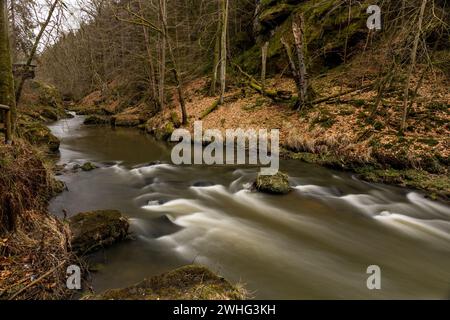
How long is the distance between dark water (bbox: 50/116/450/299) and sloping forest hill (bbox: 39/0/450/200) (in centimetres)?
127

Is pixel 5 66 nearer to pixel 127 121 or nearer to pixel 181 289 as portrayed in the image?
Answer: pixel 181 289

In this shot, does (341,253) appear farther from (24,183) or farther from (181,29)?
(181,29)

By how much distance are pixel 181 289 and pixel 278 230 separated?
11.0ft

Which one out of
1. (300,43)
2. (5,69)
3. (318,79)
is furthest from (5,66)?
(318,79)

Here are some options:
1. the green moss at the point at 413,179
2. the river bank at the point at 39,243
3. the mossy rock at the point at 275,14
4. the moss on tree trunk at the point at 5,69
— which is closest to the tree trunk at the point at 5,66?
the moss on tree trunk at the point at 5,69

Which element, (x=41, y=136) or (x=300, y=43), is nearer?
(x=41, y=136)

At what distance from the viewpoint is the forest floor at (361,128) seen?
8.42 m

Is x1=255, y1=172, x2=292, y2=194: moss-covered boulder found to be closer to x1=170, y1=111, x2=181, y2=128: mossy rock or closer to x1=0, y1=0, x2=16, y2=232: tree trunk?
x1=0, y1=0, x2=16, y2=232: tree trunk

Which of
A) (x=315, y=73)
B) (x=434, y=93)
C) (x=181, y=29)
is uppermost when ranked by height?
(x=181, y=29)

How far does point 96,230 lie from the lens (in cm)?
499

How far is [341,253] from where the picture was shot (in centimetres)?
536
